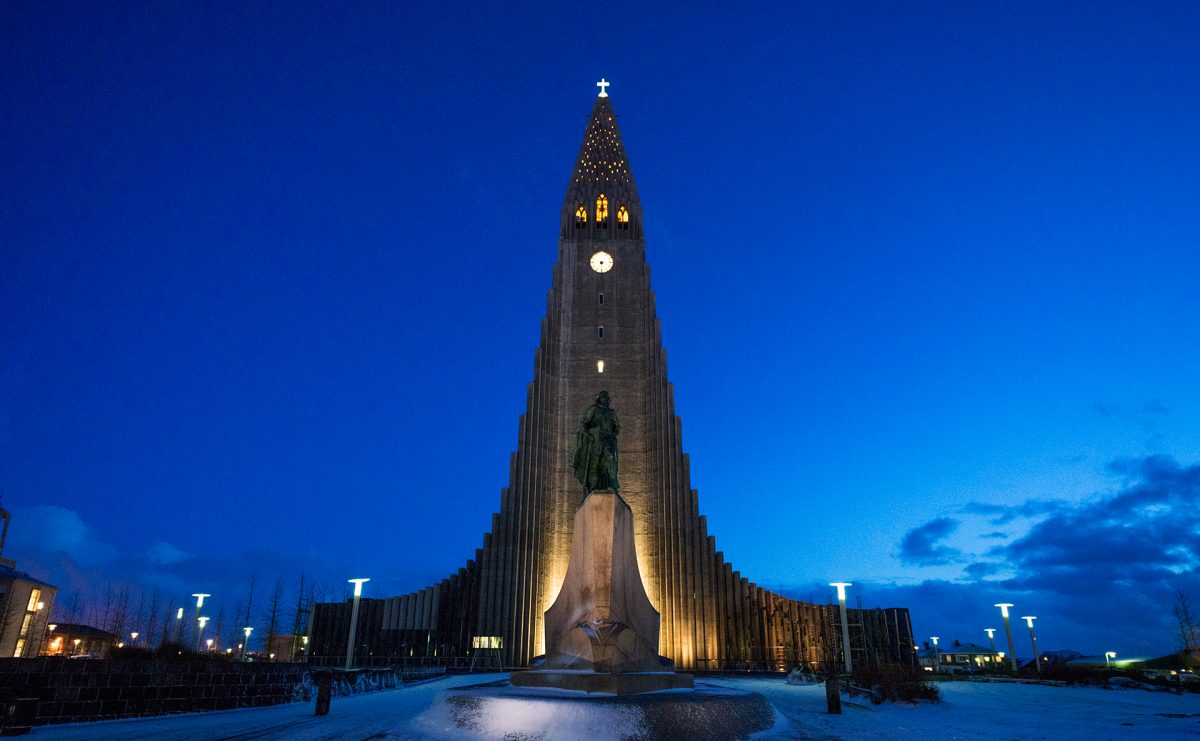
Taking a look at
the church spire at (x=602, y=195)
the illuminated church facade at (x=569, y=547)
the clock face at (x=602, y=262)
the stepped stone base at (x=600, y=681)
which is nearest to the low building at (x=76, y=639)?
the illuminated church facade at (x=569, y=547)

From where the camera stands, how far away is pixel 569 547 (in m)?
33.4

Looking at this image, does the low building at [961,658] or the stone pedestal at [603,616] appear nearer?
the stone pedestal at [603,616]

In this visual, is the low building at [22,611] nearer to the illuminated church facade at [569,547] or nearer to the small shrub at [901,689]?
the illuminated church facade at [569,547]

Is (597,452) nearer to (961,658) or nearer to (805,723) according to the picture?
(805,723)

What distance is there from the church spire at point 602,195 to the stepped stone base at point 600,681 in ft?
105

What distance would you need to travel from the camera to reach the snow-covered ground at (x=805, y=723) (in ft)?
28.0

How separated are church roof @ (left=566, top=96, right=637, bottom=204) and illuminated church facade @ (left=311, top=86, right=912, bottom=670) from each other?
166 inches

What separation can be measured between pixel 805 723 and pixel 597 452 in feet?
21.3

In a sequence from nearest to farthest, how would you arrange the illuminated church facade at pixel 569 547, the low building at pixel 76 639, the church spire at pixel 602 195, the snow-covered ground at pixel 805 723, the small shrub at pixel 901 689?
the snow-covered ground at pixel 805 723
the small shrub at pixel 901 689
the illuminated church facade at pixel 569 547
the church spire at pixel 602 195
the low building at pixel 76 639

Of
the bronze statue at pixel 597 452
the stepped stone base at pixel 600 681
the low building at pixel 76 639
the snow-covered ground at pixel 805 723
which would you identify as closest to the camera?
the snow-covered ground at pixel 805 723

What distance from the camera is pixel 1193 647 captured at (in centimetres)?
3136

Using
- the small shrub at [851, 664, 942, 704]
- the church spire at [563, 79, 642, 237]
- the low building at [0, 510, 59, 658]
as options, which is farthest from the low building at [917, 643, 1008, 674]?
the low building at [0, 510, 59, 658]

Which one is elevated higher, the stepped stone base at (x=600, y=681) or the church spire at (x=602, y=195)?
the church spire at (x=602, y=195)

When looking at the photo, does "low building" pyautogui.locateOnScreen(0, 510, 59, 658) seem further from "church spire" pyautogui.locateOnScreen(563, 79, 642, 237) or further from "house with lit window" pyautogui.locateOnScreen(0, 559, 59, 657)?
"church spire" pyautogui.locateOnScreen(563, 79, 642, 237)
